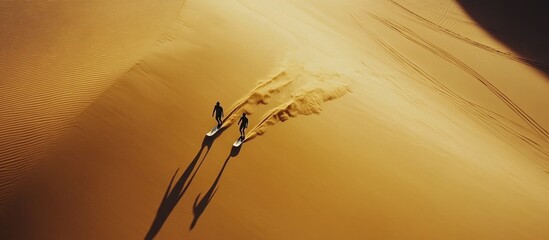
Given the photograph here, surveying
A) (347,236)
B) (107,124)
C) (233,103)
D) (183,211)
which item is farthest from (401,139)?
(107,124)

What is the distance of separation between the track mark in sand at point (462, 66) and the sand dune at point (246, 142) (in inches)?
4.9

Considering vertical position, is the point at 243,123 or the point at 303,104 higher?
the point at 303,104

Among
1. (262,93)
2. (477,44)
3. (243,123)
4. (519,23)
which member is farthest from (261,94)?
(519,23)

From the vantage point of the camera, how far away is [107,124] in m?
6.32

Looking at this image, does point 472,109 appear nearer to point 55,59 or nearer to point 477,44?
point 477,44

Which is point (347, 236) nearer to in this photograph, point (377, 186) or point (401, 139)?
point (377, 186)

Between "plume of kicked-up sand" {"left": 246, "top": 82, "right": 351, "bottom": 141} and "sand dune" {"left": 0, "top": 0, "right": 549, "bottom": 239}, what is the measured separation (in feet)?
0.11

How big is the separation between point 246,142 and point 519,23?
1359 centimetres

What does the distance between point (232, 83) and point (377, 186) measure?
12.9 ft

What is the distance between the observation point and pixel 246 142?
22.6 feet

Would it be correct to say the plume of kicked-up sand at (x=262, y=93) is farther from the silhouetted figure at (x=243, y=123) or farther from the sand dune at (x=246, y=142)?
the silhouetted figure at (x=243, y=123)

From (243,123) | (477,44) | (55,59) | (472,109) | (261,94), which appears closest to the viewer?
(243,123)

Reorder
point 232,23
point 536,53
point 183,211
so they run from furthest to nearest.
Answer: point 536,53 < point 232,23 < point 183,211

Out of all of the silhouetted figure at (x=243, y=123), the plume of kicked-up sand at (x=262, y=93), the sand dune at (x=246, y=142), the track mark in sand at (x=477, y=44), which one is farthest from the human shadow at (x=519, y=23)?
the silhouetted figure at (x=243, y=123)
